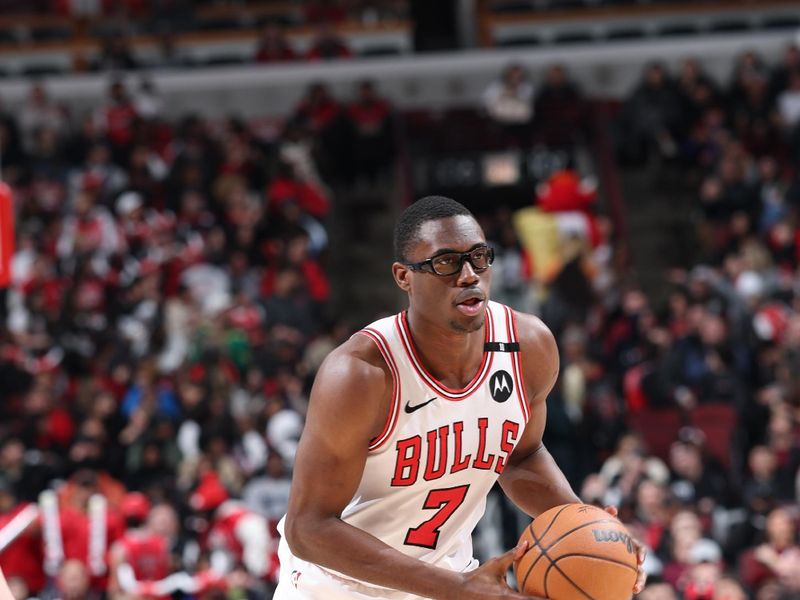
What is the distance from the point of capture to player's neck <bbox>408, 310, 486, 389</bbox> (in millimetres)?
4113

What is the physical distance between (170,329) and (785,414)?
5.71m

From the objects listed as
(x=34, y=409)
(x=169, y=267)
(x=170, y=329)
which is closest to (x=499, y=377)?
(x=34, y=409)

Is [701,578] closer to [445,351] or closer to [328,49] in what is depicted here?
[445,351]

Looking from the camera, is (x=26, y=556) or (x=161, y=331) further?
(x=161, y=331)

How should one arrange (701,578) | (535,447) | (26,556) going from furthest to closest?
1. (26,556)
2. (701,578)
3. (535,447)

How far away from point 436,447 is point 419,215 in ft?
2.41

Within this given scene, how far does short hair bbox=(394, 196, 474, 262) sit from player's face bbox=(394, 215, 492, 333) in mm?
21

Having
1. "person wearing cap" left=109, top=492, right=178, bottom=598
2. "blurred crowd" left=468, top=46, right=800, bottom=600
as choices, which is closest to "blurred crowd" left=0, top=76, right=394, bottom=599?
"person wearing cap" left=109, top=492, right=178, bottom=598

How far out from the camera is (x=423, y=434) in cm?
407

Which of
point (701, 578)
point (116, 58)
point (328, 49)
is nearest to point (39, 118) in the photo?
point (116, 58)

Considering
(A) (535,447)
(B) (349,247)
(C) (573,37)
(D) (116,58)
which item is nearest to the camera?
(A) (535,447)

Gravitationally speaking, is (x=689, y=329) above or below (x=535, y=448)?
below

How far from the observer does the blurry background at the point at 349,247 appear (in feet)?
32.0

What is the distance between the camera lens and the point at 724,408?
36.7ft
